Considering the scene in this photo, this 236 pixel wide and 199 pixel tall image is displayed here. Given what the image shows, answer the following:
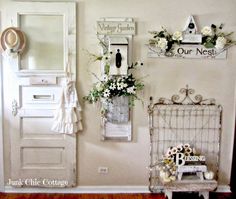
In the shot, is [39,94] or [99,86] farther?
[39,94]

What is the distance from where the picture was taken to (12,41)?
3504 mm

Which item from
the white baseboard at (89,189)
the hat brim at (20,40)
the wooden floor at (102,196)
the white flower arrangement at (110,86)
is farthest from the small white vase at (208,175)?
the hat brim at (20,40)

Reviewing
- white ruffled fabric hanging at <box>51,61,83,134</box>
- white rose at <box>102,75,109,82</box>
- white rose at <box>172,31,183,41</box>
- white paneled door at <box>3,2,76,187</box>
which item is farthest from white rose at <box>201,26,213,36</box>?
white ruffled fabric hanging at <box>51,61,83,134</box>

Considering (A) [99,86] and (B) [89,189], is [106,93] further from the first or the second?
(B) [89,189]

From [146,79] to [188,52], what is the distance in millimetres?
547

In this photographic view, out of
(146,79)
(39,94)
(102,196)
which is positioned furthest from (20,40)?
(102,196)

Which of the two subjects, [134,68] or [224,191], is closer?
[134,68]

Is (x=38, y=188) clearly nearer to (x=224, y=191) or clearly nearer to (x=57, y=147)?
(x=57, y=147)

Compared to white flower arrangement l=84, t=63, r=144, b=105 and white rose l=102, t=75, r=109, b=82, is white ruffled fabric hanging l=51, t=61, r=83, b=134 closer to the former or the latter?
white flower arrangement l=84, t=63, r=144, b=105

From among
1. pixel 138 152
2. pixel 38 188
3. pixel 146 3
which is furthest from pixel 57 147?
pixel 146 3

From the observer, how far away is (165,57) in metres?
3.72

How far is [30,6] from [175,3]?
1.55m

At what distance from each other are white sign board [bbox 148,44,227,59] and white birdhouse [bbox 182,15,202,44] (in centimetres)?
7

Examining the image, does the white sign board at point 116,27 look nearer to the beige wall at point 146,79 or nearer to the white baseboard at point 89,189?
the beige wall at point 146,79
